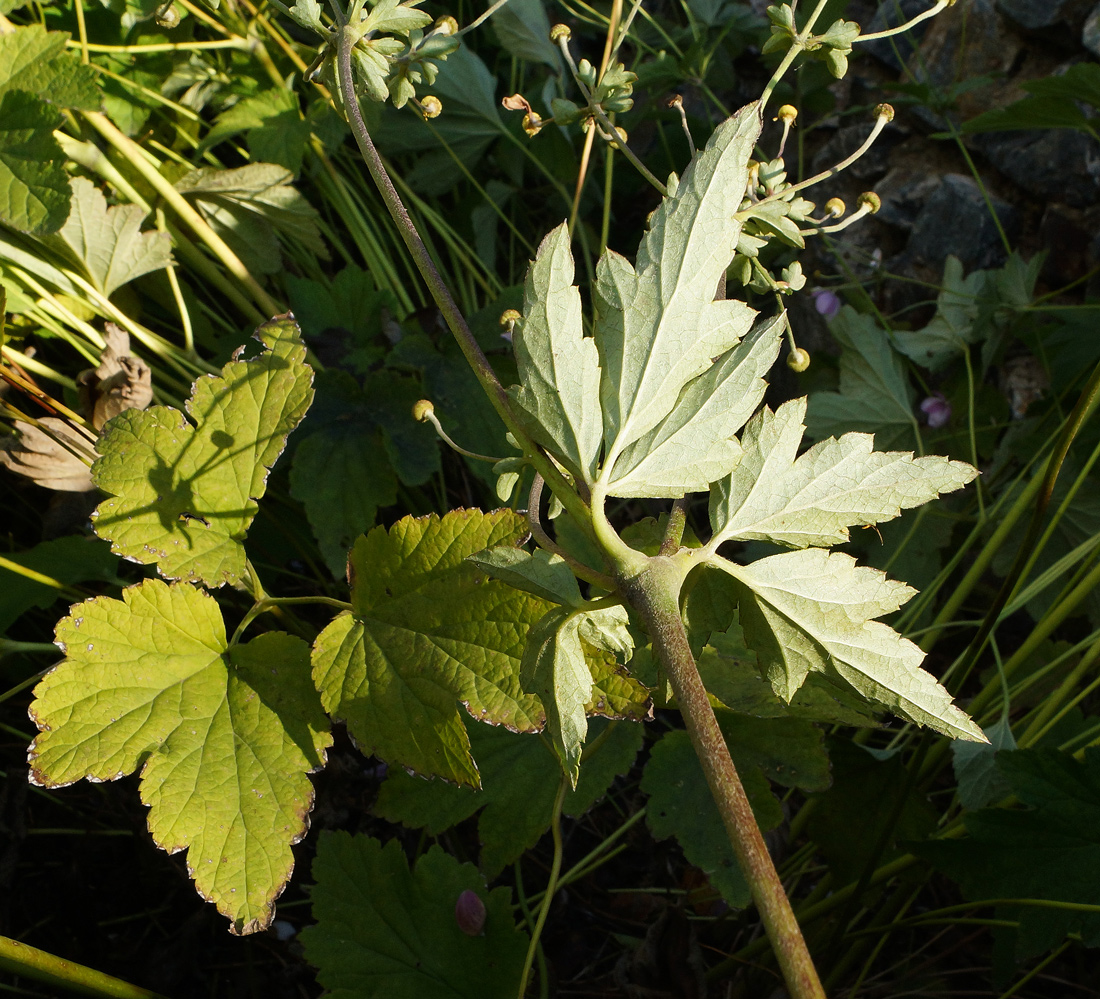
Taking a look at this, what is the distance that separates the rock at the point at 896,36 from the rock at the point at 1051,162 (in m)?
0.26

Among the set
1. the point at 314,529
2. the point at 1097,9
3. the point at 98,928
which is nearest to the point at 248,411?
the point at 314,529

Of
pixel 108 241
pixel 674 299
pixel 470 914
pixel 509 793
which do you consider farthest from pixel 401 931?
pixel 108 241

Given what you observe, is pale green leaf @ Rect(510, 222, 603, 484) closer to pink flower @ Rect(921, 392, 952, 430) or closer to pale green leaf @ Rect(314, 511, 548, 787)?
pale green leaf @ Rect(314, 511, 548, 787)

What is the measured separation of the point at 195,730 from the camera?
0.92m

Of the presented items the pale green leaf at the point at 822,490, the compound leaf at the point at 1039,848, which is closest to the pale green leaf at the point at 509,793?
the compound leaf at the point at 1039,848

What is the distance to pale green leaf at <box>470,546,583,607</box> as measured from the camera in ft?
2.28

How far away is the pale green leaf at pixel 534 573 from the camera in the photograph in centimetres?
69

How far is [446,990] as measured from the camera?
108 centimetres

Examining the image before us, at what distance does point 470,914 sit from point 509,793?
0.15 metres

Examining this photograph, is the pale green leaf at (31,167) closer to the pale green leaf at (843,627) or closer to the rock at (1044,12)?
the pale green leaf at (843,627)

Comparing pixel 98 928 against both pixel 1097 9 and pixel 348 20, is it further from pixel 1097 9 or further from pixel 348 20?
pixel 1097 9

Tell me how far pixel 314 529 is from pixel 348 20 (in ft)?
2.35

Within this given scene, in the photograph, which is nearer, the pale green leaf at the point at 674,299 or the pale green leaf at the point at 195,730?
the pale green leaf at the point at 674,299

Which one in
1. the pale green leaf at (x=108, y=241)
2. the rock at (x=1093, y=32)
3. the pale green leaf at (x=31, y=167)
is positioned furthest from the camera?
the rock at (x=1093, y=32)
